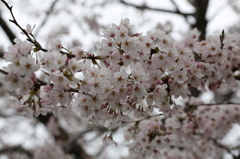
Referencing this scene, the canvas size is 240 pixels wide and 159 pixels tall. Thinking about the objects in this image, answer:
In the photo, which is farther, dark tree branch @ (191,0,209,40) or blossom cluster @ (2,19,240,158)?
dark tree branch @ (191,0,209,40)

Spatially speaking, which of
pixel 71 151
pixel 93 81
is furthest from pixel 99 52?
pixel 71 151

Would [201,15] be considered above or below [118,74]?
above

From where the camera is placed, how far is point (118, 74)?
138 centimetres

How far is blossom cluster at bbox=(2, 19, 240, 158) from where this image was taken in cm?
125

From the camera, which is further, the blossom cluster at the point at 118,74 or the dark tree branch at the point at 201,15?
the dark tree branch at the point at 201,15

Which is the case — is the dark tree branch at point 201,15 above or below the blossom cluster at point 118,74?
above

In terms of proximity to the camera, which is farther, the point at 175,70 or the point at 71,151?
the point at 71,151

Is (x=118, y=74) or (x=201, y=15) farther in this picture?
(x=201, y=15)

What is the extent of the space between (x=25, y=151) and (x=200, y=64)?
5.56m

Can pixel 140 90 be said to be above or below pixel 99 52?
below

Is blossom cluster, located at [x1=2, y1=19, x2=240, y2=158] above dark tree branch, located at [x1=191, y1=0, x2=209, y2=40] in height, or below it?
below

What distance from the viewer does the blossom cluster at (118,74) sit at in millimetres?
1253

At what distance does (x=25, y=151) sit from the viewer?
242 inches

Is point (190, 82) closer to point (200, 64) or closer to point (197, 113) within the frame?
point (200, 64)
